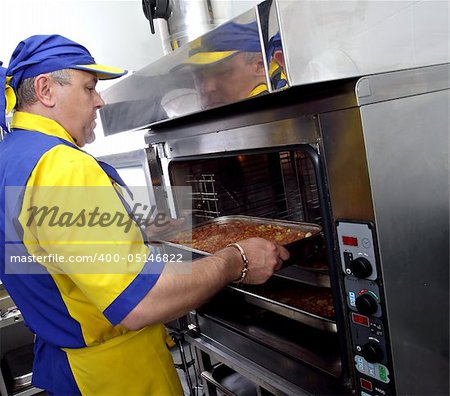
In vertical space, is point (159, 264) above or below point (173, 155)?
below

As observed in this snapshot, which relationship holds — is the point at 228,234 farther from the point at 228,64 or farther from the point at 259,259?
the point at 228,64

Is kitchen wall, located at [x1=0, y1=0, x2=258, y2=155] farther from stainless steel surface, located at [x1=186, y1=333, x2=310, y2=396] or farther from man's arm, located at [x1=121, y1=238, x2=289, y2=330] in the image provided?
man's arm, located at [x1=121, y1=238, x2=289, y2=330]

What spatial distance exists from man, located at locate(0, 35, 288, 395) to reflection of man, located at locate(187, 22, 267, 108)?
0.30 m

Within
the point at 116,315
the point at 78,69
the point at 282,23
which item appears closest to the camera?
the point at 282,23

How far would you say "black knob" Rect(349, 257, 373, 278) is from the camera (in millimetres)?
882

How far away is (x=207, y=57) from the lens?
979 millimetres

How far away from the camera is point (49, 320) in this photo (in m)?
1.15

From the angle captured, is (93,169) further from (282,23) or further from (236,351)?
(236,351)

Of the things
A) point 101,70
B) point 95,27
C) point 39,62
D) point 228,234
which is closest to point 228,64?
point 101,70

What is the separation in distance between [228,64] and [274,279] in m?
0.89

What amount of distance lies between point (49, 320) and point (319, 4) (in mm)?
1036

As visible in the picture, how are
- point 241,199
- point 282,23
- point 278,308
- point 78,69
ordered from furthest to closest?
point 241,199, point 278,308, point 78,69, point 282,23

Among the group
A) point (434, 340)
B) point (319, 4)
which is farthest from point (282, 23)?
point (434, 340)

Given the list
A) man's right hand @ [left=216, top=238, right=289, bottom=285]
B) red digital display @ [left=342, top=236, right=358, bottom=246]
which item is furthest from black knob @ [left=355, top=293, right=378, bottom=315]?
man's right hand @ [left=216, top=238, right=289, bottom=285]
